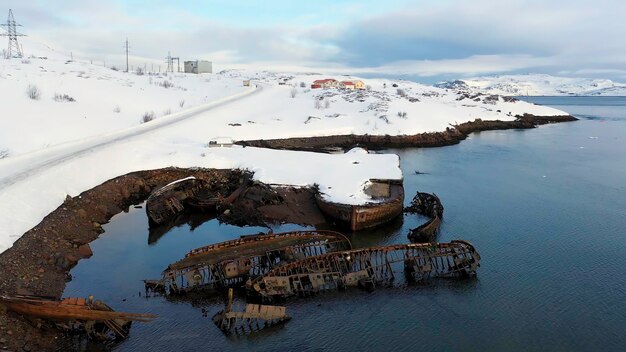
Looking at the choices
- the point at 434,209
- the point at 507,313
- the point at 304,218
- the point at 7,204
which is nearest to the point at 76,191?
the point at 7,204

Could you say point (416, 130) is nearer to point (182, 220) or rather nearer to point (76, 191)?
point (182, 220)

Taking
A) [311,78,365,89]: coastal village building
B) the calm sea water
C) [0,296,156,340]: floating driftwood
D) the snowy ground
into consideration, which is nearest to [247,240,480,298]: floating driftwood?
the calm sea water

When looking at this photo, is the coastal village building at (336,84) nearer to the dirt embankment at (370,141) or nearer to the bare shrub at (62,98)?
the dirt embankment at (370,141)

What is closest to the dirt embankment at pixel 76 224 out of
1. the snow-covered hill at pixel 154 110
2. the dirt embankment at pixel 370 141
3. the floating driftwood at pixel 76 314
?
the floating driftwood at pixel 76 314

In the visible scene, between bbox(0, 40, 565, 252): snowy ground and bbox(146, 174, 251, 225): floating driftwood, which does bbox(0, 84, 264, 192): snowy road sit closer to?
bbox(0, 40, 565, 252): snowy ground

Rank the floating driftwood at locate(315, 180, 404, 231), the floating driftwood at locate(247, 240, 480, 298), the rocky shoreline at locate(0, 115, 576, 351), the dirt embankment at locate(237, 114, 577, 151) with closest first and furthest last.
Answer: the rocky shoreline at locate(0, 115, 576, 351), the floating driftwood at locate(247, 240, 480, 298), the floating driftwood at locate(315, 180, 404, 231), the dirt embankment at locate(237, 114, 577, 151)
